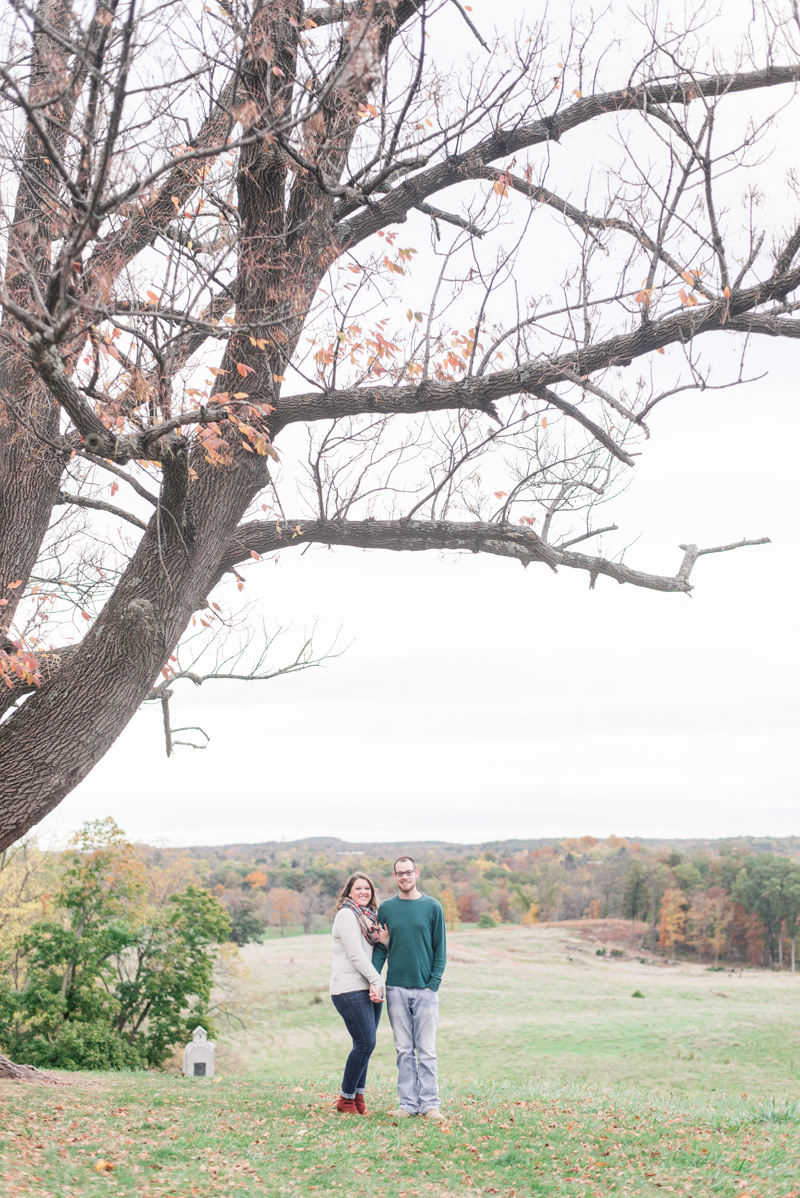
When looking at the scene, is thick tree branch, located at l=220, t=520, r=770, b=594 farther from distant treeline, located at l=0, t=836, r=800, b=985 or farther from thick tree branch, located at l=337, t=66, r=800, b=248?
distant treeline, located at l=0, t=836, r=800, b=985

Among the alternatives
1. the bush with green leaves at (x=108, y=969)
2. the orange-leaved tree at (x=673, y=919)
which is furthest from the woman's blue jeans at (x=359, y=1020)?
the orange-leaved tree at (x=673, y=919)

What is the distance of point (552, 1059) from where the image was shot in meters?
28.8

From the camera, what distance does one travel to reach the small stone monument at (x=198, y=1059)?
1450 cm

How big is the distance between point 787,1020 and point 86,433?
3646 centimetres

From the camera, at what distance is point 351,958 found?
6.25m

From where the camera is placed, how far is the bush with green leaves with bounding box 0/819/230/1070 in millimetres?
17719

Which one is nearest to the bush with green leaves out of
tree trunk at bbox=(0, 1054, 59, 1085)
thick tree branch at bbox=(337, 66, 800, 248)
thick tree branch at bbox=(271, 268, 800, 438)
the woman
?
tree trunk at bbox=(0, 1054, 59, 1085)

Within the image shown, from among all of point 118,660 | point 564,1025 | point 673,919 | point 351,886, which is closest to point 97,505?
point 118,660

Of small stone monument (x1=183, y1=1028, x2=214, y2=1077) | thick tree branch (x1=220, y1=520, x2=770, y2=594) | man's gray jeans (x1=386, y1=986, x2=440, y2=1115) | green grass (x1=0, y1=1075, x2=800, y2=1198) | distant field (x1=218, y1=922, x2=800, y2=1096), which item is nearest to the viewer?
green grass (x1=0, y1=1075, x2=800, y2=1198)

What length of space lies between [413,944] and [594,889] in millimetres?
80604

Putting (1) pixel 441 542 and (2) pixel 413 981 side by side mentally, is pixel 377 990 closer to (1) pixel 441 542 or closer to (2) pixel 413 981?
(2) pixel 413 981

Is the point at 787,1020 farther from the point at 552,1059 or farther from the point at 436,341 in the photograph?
the point at 436,341

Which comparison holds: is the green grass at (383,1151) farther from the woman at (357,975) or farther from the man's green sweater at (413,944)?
the man's green sweater at (413,944)

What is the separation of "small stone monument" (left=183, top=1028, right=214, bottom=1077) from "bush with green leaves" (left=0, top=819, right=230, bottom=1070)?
4025 millimetres
